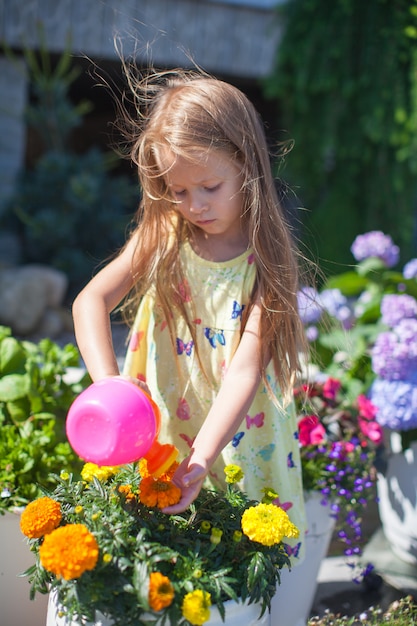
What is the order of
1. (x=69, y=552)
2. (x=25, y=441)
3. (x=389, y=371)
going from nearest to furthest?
(x=69, y=552), (x=25, y=441), (x=389, y=371)

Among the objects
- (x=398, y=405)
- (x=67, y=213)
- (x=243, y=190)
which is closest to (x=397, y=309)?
(x=398, y=405)

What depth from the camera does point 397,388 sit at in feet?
7.73

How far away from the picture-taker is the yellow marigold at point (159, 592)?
3.94ft

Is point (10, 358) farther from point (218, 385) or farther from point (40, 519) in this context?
point (40, 519)

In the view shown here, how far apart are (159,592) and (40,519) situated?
253mm

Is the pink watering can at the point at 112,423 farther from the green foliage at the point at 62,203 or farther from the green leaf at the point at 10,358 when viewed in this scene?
the green foliage at the point at 62,203

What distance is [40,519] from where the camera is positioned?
130 cm

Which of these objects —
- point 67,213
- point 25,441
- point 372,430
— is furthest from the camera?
point 67,213

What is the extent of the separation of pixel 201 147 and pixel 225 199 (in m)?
0.13

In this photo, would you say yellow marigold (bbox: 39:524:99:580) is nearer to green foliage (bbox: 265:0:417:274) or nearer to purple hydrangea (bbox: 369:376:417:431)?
purple hydrangea (bbox: 369:376:417:431)

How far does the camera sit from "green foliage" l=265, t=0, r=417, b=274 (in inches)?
213

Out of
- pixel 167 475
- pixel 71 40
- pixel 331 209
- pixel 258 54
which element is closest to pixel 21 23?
pixel 71 40

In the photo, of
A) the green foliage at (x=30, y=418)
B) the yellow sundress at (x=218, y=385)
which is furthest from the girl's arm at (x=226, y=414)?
the green foliage at (x=30, y=418)

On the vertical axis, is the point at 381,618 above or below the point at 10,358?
below
